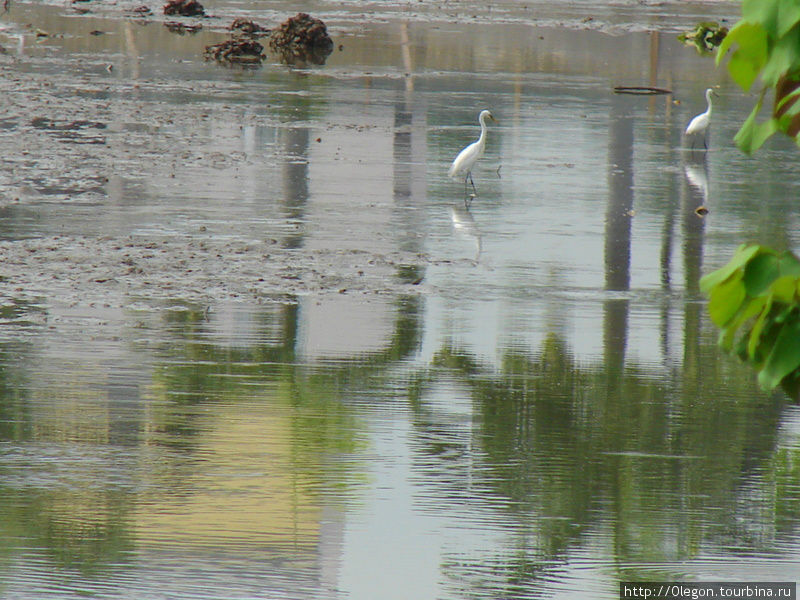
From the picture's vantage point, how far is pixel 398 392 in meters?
7.67

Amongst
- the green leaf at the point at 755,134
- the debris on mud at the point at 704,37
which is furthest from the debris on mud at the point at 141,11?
the green leaf at the point at 755,134

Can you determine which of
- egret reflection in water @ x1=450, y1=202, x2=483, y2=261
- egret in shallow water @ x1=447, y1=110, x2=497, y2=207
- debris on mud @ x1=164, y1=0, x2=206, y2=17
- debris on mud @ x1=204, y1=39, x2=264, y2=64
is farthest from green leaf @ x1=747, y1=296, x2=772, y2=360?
debris on mud @ x1=164, y1=0, x2=206, y2=17

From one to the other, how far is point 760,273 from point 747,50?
16.5 inches

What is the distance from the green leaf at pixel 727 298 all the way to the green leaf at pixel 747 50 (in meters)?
0.39

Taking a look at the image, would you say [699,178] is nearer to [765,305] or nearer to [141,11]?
[765,305]

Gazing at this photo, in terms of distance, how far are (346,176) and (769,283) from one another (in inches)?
479

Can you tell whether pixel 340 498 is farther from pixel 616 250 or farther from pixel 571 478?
pixel 616 250

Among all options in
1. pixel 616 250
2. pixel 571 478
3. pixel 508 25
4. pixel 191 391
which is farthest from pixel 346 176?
pixel 508 25

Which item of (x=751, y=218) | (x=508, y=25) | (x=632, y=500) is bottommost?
(x=632, y=500)

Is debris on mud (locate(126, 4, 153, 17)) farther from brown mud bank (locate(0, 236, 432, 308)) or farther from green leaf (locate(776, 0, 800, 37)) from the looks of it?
green leaf (locate(776, 0, 800, 37))

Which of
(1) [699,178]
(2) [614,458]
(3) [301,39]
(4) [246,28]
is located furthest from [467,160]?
(4) [246,28]

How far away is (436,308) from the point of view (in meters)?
9.43

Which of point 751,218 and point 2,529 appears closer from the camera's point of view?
point 2,529

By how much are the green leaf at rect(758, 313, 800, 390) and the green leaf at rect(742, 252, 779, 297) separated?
0.31 ft
